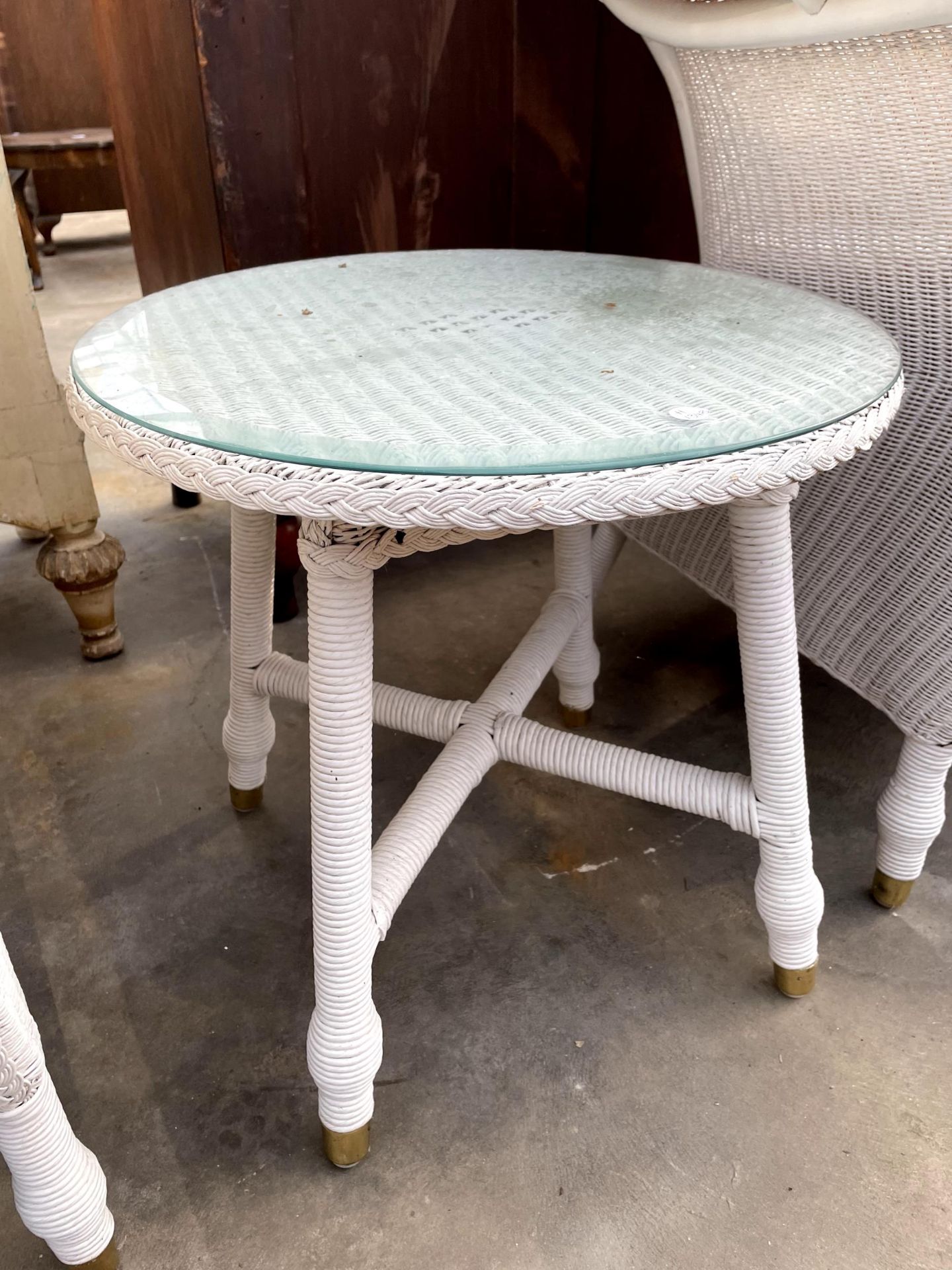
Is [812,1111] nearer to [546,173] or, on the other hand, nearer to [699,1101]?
[699,1101]

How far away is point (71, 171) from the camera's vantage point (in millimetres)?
3527

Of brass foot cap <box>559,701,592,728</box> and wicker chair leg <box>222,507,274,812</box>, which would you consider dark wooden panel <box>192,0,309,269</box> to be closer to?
wicker chair leg <box>222,507,274,812</box>

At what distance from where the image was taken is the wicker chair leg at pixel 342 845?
0.55 meters

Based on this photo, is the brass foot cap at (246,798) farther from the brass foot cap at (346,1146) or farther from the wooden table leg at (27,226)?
the wooden table leg at (27,226)

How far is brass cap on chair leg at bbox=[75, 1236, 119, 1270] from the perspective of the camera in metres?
0.57

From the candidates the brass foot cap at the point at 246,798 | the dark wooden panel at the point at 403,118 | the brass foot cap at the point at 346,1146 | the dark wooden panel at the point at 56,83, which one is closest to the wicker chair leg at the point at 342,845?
the brass foot cap at the point at 346,1146

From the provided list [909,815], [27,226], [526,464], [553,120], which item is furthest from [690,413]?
[27,226]

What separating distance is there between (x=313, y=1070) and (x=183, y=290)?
554 mm

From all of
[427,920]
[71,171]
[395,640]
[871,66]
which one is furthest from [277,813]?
[71,171]

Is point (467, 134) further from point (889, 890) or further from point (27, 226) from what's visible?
point (27, 226)

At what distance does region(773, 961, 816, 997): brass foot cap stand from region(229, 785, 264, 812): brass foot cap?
489 mm

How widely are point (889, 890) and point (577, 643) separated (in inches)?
14.3

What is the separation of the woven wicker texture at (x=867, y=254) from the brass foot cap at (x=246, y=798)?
1.63 ft

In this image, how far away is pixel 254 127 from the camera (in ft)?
3.35
